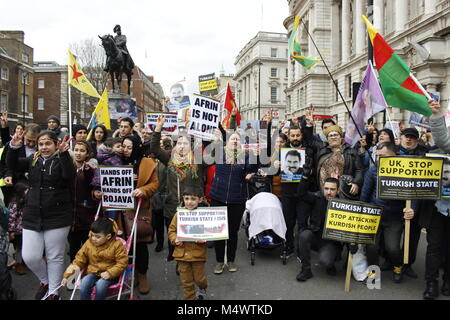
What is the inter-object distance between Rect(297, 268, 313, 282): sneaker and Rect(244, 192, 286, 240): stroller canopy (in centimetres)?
80

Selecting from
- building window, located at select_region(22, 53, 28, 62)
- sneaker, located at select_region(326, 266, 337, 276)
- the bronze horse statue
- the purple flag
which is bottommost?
sneaker, located at select_region(326, 266, 337, 276)

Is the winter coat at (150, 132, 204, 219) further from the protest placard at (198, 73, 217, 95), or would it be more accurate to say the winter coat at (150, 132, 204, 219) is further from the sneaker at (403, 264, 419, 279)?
the protest placard at (198, 73, 217, 95)

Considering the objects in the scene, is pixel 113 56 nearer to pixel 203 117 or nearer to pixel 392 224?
pixel 203 117

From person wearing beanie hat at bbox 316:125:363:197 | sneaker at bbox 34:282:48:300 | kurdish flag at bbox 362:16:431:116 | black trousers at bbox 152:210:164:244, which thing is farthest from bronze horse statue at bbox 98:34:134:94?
sneaker at bbox 34:282:48:300

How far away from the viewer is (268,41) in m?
83.8

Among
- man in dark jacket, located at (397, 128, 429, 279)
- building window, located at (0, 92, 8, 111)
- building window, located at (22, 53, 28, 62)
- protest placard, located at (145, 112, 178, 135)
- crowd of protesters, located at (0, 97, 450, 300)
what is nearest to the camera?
crowd of protesters, located at (0, 97, 450, 300)

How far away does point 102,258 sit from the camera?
3.83 meters

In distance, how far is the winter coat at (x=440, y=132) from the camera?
4.19 m

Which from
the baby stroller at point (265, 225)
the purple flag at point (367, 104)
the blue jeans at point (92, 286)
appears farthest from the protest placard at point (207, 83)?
the blue jeans at point (92, 286)

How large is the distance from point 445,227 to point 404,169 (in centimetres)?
95

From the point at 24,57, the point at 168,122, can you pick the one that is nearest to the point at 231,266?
the point at 168,122

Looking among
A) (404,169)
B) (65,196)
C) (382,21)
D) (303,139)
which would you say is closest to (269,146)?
(303,139)

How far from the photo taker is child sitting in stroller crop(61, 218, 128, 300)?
12.1ft
